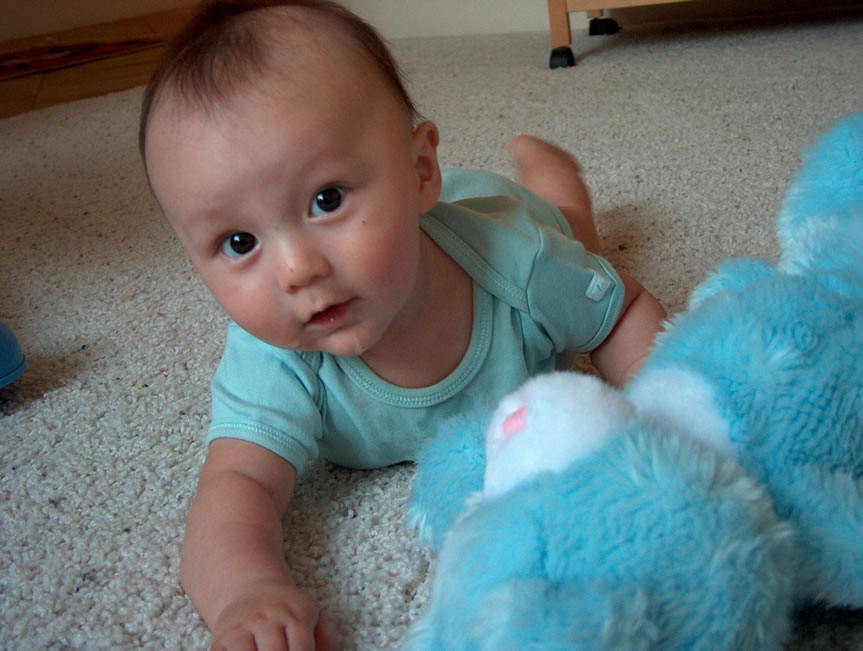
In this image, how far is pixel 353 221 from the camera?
493mm

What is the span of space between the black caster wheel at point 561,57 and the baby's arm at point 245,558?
119 cm

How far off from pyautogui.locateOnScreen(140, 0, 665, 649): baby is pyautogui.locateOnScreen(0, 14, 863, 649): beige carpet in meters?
0.04

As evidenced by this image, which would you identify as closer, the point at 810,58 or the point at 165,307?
the point at 165,307

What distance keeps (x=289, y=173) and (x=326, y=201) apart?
0.03 m

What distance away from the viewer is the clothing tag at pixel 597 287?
2.09 ft

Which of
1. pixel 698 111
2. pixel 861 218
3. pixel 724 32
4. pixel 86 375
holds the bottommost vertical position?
pixel 724 32

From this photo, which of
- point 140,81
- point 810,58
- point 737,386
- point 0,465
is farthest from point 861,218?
point 140,81

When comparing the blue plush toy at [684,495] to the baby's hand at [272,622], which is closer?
the blue plush toy at [684,495]

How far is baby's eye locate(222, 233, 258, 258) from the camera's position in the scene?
491 millimetres

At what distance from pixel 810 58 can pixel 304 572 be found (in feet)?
4.02

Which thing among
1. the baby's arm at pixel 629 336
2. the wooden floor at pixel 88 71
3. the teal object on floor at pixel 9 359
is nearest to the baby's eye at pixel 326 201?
the baby's arm at pixel 629 336

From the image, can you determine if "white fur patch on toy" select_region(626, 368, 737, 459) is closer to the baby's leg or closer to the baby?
the baby

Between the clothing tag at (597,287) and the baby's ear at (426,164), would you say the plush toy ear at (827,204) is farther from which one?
the baby's ear at (426,164)

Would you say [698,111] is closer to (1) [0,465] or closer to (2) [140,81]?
(1) [0,465]
